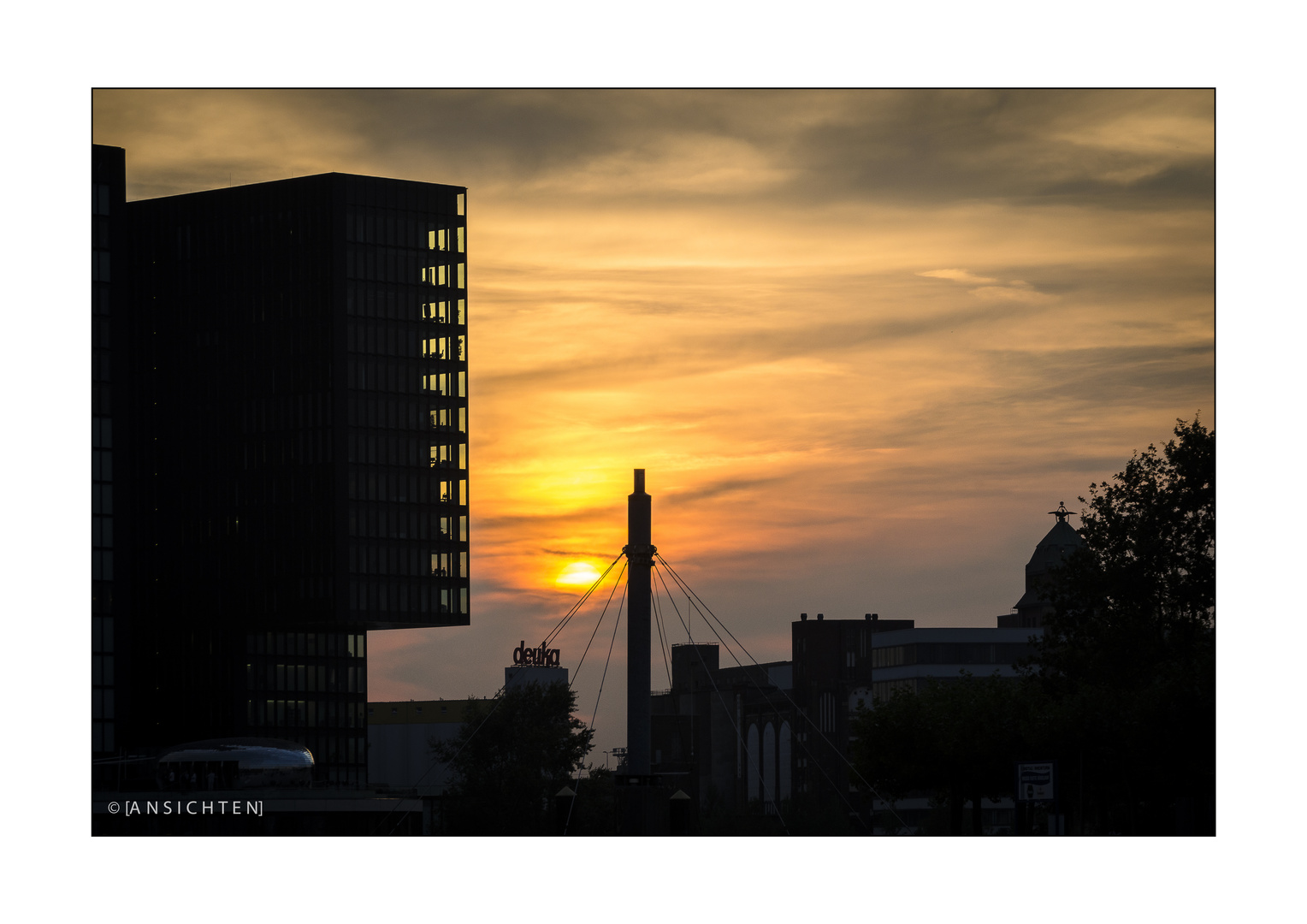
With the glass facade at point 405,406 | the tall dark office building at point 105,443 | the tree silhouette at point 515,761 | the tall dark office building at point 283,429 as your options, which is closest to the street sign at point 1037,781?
the tree silhouette at point 515,761

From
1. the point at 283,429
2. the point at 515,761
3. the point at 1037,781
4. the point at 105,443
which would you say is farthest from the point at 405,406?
the point at 1037,781

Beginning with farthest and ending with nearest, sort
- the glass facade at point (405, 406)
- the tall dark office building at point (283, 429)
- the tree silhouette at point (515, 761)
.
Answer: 1. the glass facade at point (405, 406)
2. the tall dark office building at point (283, 429)
3. the tree silhouette at point (515, 761)

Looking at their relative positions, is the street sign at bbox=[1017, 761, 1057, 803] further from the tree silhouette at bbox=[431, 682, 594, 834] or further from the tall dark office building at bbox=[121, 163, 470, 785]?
the tall dark office building at bbox=[121, 163, 470, 785]

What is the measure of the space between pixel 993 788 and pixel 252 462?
376 ft

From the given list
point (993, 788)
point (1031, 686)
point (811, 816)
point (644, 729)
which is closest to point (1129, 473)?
point (1031, 686)

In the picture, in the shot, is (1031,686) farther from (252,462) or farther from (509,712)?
(252,462)

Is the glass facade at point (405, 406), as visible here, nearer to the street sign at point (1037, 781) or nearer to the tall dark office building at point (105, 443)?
the tall dark office building at point (105, 443)

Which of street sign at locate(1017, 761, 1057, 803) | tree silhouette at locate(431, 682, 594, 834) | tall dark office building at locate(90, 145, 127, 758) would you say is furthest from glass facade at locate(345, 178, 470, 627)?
street sign at locate(1017, 761, 1057, 803)

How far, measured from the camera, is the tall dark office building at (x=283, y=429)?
176000 mm

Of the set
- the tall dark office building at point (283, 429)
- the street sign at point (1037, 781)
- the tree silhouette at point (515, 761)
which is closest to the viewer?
the street sign at point (1037, 781)
